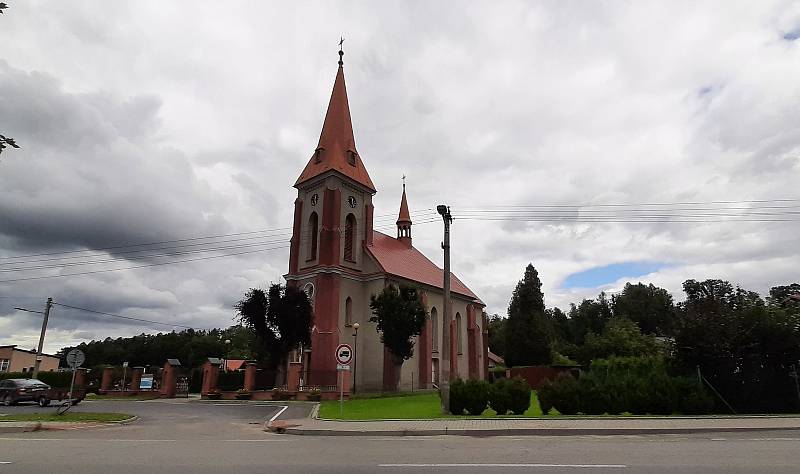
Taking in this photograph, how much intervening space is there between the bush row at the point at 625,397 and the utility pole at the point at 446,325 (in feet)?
10.6

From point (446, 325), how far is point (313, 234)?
23027 mm

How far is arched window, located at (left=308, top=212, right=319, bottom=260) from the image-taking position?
129ft

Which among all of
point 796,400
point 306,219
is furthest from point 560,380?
point 306,219

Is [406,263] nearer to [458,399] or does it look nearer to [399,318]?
[399,318]

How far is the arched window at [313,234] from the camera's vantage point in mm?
39406

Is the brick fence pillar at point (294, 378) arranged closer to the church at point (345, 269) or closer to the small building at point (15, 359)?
the church at point (345, 269)

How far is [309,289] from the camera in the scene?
38.0 m

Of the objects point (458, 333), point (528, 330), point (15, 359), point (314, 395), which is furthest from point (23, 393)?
point (15, 359)

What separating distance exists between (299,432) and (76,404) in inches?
710

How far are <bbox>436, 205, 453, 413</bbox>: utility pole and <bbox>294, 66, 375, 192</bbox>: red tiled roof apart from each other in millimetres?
20434

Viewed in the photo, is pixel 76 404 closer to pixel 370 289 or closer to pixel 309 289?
pixel 309 289

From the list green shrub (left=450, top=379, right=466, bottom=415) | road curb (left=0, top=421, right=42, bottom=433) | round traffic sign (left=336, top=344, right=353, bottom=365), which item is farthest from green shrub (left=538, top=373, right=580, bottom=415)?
road curb (left=0, top=421, right=42, bottom=433)

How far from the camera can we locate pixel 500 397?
696 inches

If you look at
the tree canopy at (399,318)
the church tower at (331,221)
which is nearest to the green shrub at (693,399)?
the tree canopy at (399,318)
